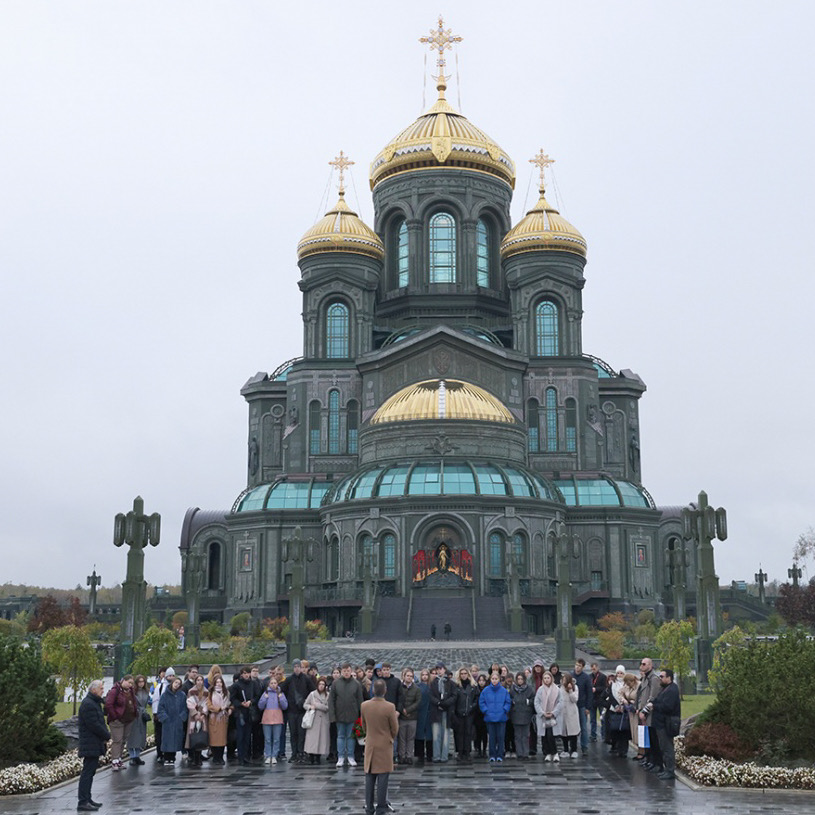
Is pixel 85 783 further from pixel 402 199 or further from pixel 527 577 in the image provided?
pixel 402 199

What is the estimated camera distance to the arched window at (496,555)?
59.0 metres

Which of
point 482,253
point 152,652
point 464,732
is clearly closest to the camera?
point 464,732

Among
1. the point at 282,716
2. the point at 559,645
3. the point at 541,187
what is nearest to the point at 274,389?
the point at 541,187

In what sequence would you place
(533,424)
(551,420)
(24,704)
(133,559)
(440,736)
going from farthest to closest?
(551,420) < (533,424) < (133,559) < (440,736) < (24,704)

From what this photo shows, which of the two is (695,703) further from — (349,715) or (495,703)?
(349,715)

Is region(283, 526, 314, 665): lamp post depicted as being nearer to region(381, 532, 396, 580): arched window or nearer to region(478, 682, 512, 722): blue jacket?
region(381, 532, 396, 580): arched window

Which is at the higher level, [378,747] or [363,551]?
[363,551]

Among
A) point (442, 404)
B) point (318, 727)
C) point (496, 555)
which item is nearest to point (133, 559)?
point (318, 727)

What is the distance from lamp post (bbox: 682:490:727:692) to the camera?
105 feet

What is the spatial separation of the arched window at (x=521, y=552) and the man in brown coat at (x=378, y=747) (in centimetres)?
4443

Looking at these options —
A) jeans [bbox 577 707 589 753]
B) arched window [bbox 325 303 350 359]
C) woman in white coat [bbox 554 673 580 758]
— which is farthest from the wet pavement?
arched window [bbox 325 303 350 359]

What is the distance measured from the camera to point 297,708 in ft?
64.8

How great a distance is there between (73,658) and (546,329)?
4898 centimetres

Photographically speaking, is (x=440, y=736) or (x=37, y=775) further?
(x=440, y=736)
